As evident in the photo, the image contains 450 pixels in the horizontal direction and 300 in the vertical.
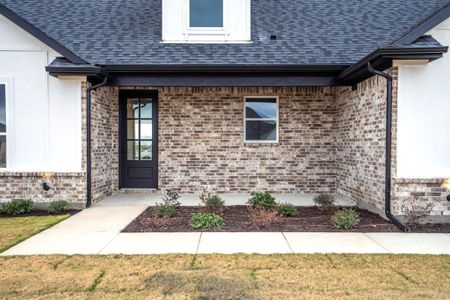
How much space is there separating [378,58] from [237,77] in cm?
319

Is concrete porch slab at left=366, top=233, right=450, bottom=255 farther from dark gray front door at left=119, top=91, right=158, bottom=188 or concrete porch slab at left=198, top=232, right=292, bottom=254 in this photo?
dark gray front door at left=119, top=91, right=158, bottom=188

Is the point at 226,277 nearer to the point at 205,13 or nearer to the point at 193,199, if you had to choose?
the point at 193,199

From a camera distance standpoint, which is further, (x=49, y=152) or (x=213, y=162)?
(x=213, y=162)

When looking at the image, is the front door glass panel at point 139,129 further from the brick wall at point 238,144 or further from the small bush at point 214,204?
the small bush at point 214,204

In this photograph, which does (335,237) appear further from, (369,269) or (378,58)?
(378,58)

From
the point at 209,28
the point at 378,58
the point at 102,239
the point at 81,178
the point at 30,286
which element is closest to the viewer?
the point at 30,286

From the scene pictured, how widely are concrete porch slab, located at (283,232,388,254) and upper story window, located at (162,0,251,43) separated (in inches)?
231

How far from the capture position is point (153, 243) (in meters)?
5.62

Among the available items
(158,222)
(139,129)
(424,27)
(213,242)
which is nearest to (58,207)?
(158,222)

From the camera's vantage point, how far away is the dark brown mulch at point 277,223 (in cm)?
647

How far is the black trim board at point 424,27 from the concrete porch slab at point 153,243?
501cm

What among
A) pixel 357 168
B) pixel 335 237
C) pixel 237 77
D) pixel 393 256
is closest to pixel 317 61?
pixel 237 77

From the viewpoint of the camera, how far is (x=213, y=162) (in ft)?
33.8

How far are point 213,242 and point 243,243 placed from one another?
0.46m
